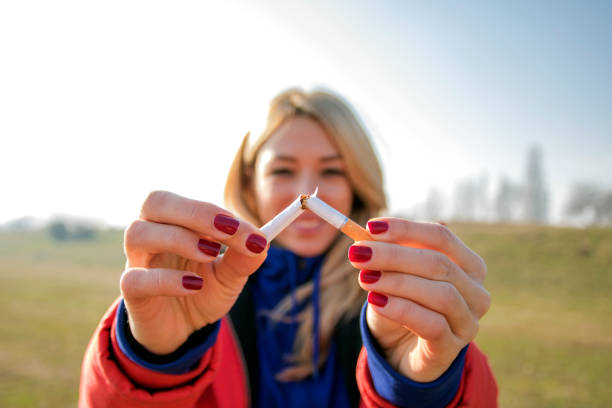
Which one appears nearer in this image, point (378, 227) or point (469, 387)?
point (378, 227)

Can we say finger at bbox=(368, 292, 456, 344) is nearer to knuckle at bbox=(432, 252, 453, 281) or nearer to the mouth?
knuckle at bbox=(432, 252, 453, 281)

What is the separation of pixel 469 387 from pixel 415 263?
1.03 meters

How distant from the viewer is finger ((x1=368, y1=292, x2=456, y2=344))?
1938mm

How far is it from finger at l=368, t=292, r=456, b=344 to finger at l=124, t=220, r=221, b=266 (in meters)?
1.04

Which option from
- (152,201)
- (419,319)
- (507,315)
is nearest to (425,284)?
(419,319)

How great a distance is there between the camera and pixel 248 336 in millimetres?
3293

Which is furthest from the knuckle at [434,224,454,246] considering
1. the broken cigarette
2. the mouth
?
the mouth

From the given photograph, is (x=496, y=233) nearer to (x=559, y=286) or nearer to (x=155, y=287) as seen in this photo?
(x=559, y=286)

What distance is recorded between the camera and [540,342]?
51.8 ft

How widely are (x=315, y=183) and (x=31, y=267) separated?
1709 inches

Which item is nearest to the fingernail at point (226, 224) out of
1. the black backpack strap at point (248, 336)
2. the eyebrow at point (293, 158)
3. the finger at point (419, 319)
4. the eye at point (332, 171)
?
the finger at point (419, 319)

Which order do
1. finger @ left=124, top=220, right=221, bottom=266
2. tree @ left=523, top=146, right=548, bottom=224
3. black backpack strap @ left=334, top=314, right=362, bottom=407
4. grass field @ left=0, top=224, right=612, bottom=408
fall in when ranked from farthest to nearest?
tree @ left=523, top=146, right=548, bottom=224 → grass field @ left=0, top=224, right=612, bottom=408 → black backpack strap @ left=334, top=314, right=362, bottom=407 → finger @ left=124, top=220, right=221, bottom=266

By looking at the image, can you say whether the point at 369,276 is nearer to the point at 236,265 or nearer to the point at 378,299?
the point at 378,299

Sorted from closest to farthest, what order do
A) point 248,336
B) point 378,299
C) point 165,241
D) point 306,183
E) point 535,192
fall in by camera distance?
point 165,241, point 378,299, point 248,336, point 306,183, point 535,192
